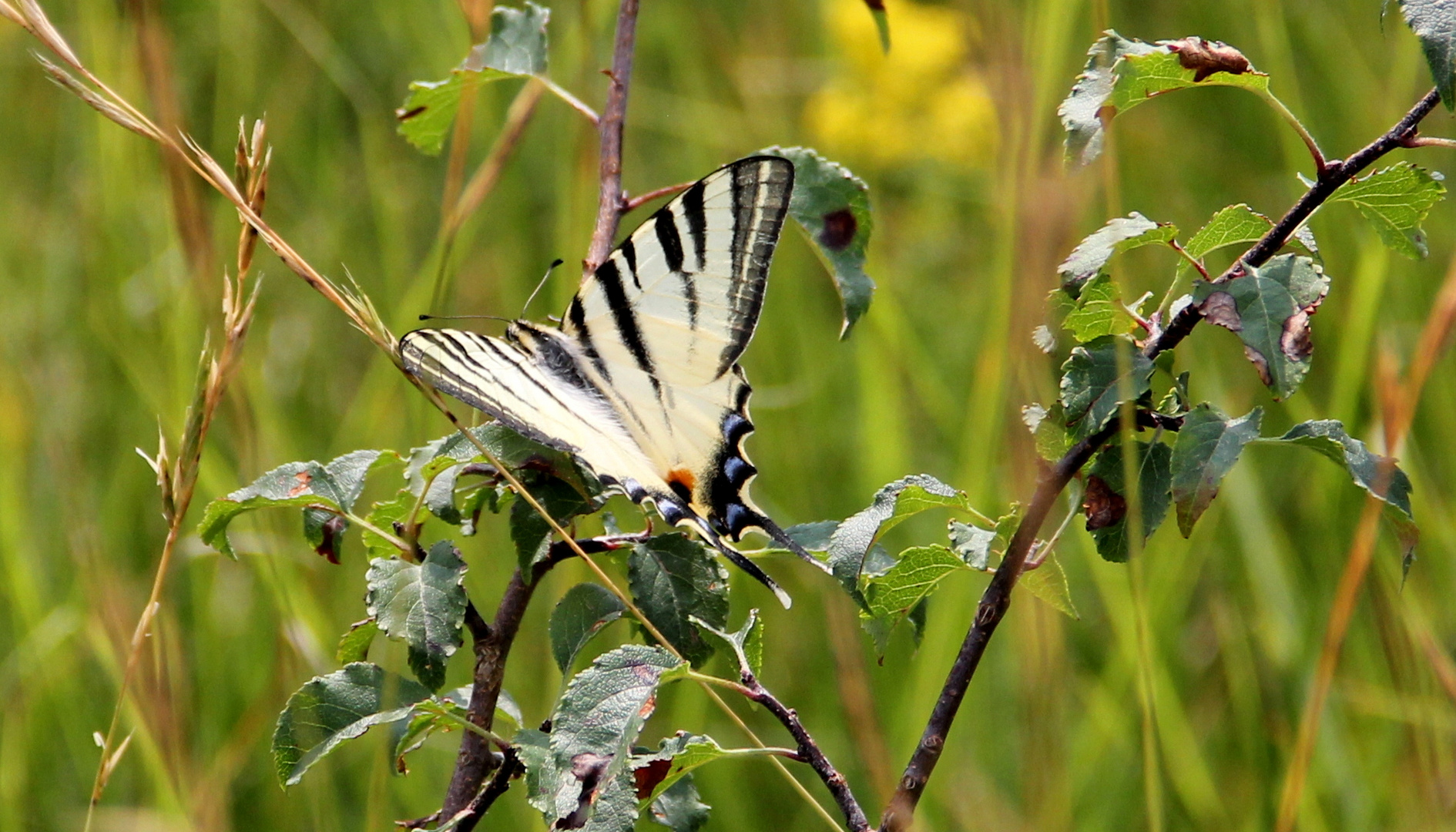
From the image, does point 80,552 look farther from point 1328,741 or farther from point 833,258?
point 1328,741

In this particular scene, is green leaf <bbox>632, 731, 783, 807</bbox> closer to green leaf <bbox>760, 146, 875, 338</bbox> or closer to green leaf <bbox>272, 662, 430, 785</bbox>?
green leaf <bbox>272, 662, 430, 785</bbox>

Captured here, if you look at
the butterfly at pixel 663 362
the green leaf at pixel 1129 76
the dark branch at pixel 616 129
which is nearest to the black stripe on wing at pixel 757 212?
the butterfly at pixel 663 362

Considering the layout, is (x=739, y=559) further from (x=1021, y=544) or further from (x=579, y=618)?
(x=1021, y=544)

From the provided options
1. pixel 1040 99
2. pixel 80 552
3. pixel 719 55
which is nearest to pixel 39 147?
pixel 719 55

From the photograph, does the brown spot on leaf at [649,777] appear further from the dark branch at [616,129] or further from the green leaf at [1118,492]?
the dark branch at [616,129]

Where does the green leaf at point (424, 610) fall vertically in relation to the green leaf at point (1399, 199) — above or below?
below

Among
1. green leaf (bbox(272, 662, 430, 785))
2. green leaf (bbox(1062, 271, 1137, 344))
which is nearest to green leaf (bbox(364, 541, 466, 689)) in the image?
green leaf (bbox(272, 662, 430, 785))

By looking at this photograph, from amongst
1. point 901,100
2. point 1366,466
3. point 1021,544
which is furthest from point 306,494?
point 901,100
